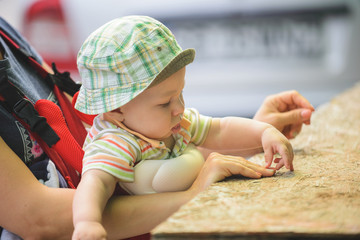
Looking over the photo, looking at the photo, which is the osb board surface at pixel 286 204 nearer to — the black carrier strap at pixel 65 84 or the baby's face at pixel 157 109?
the baby's face at pixel 157 109

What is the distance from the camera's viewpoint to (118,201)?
33.2 inches

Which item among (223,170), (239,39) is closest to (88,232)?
(223,170)

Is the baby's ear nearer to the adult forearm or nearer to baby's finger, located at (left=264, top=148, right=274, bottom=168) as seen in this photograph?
the adult forearm

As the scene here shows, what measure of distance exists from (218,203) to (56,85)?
0.61 meters

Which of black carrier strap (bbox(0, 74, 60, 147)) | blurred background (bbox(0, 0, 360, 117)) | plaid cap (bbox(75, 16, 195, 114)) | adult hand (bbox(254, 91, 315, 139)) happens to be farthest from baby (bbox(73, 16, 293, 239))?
blurred background (bbox(0, 0, 360, 117))

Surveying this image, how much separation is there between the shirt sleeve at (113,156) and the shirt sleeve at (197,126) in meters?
0.19

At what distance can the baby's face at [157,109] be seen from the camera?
82 centimetres

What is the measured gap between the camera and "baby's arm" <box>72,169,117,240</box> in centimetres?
67

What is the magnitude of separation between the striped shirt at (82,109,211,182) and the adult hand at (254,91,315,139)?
29 centimetres

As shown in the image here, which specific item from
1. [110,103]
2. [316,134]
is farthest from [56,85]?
[316,134]

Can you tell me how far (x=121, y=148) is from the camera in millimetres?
812

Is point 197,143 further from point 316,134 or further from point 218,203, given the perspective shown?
point 316,134

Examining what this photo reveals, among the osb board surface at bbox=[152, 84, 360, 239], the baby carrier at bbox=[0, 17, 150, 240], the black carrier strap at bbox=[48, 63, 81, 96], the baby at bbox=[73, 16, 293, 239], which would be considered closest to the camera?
the osb board surface at bbox=[152, 84, 360, 239]

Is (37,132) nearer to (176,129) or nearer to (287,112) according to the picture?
(176,129)
